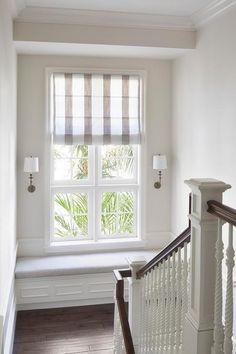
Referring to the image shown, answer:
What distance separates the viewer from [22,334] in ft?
12.8

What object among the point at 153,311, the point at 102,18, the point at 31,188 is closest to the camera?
the point at 153,311

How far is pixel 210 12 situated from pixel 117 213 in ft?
8.75

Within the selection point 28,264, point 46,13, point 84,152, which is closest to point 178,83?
point 84,152

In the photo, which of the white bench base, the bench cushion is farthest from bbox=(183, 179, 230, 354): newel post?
the white bench base

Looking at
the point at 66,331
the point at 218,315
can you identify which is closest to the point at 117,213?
the point at 66,331

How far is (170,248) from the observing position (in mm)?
2160

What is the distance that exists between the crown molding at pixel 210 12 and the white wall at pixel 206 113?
55 mm

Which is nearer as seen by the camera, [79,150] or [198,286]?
[198,286]

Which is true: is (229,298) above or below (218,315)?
above

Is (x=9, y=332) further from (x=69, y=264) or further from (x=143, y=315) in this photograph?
(x=143, y=315)

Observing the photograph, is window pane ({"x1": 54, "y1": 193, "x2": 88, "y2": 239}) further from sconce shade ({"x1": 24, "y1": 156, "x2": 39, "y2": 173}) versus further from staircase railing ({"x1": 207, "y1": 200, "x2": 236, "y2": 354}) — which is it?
staircase railing ({"x1": 207, "y1": 200, "x2": 236, "y2": 354})

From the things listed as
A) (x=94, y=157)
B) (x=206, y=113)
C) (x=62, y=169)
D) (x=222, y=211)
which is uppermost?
(x=206, y=113)

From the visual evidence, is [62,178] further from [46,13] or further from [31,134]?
[46,13]

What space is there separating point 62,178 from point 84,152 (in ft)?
1.44
